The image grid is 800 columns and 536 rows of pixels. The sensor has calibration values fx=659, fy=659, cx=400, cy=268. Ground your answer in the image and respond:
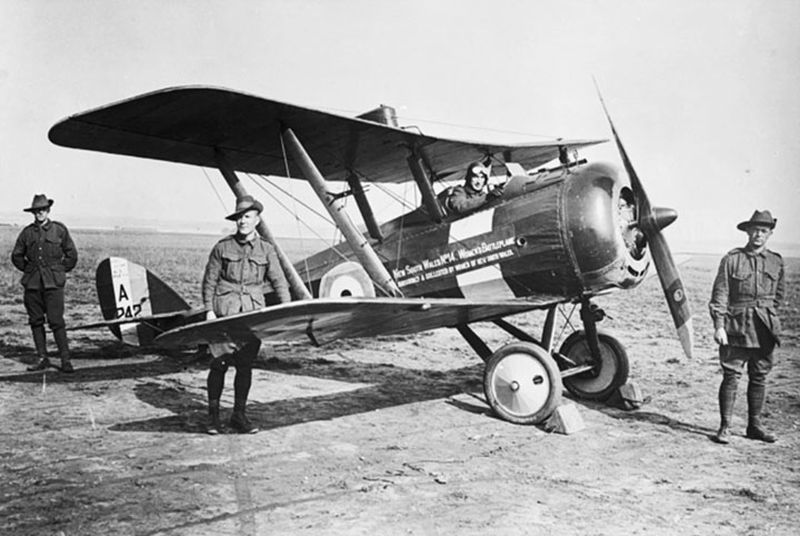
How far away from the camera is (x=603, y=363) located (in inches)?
269

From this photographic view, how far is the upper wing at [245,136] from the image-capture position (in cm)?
534

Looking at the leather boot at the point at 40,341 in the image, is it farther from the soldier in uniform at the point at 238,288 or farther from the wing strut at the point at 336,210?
the wing strut at the point at 336,210

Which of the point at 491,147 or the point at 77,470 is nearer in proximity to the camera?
the point at 77,470

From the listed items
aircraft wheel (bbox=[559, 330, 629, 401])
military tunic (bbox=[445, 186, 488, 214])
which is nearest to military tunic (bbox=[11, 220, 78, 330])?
military tunic (bbox=[445, 186, 488, 214])

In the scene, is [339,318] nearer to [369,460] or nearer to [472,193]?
[369,460]

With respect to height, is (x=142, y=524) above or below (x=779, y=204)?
below

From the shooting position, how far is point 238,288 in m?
5.24

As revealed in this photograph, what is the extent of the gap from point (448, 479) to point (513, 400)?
68.2 inches

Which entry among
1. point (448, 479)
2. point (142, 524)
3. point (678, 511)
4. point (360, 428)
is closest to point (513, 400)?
point (360, 428)

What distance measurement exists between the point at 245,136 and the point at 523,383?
3.45 m

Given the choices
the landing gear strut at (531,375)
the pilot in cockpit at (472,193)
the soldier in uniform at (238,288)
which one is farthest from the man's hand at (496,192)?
the soldier in uniform at (238,288)

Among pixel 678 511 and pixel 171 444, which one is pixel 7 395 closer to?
pixel 171 444

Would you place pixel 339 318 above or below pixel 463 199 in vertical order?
below

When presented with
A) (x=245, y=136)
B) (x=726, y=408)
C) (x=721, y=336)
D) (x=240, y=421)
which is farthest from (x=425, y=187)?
(x=726, y=408)
